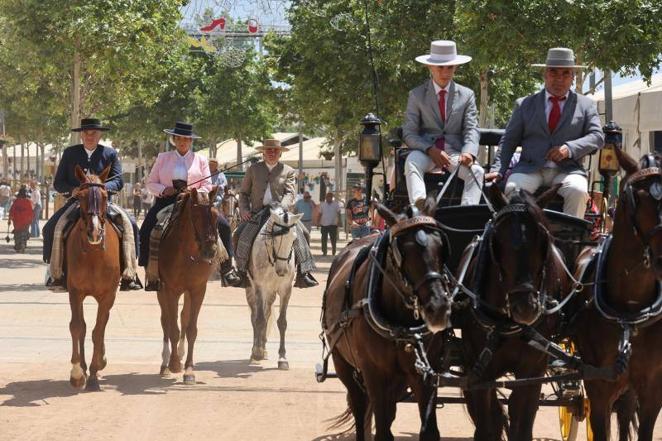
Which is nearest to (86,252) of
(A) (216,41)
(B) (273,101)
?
(A) (216,41)

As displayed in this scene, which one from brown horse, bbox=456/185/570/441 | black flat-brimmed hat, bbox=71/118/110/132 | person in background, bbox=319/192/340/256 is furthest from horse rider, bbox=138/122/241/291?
person in background, bbox=319/192/340/256

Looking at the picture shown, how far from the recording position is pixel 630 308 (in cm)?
875

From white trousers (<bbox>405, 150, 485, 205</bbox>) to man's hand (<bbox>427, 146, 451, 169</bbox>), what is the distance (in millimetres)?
49

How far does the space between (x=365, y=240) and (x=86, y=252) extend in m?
4.24

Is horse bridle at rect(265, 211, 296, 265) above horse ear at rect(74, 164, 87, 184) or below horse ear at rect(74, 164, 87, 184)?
below

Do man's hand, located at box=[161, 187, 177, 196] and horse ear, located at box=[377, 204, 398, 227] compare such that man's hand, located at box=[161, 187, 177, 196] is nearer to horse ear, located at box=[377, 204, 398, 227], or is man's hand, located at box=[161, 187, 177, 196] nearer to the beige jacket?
the beige jacket

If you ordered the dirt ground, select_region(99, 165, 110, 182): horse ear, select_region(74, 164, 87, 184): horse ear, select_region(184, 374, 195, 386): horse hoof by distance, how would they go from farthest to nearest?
select_region(184, 374, 195, 386): horse hoof < select_region(99, 165, 110, 182): horse ear < select_region(74, 164, 87, 184): horse ear < the dirt ground

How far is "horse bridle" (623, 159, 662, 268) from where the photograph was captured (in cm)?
828

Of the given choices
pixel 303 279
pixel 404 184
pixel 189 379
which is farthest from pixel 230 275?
pixel 404 184

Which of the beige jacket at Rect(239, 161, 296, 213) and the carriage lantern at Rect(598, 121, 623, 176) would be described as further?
the beige jacket at Rect(239, 161, 296, 213)

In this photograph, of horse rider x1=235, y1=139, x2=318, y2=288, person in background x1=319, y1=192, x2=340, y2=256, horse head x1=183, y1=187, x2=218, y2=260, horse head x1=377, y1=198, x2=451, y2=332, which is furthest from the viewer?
person in background x1=319, y1=192, x2=340, y2=256

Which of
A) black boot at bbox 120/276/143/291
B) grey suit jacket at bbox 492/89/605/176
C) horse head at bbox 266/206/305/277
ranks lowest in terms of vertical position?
black boot at bbox 120/276/143/291

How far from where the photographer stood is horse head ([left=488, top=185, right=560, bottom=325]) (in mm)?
8000

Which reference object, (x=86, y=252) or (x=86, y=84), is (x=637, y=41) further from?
(x=86, y=84)
